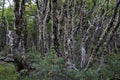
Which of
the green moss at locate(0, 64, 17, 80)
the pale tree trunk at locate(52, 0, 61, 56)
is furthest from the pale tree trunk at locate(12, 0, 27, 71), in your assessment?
the pale tree trunk at locate(52, 0, 61, 56)

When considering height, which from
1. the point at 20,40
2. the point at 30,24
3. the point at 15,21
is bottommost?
the point at 30,24

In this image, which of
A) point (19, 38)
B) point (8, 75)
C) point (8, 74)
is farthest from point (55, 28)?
point (8, 74)

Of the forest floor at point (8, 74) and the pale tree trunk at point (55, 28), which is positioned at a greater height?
the pale tree trunk at point (55, 28)

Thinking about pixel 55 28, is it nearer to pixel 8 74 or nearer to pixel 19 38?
pixel 19 38

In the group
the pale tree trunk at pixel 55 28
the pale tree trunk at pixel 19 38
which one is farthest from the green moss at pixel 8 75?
the pale tree trunk at pixel 55 28

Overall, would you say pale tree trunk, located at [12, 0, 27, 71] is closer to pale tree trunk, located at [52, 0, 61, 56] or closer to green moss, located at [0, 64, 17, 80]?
green moss, located at [0, 64, 17, 80]

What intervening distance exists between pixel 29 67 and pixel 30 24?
33317 mm

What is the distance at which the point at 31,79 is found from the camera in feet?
32.4

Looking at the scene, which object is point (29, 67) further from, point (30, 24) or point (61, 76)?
point (30, 24)

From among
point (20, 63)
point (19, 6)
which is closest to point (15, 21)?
point (19, 6)

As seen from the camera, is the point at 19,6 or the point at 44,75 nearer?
the point at 44,75

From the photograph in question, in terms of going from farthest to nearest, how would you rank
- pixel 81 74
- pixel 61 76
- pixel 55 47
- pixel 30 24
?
pixel 30 24
pixel 55 47
pixel 61 76
pixel 81 74

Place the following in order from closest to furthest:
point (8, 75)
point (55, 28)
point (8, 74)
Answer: point (55, 28)
point (8, 75)
point (8, 74)

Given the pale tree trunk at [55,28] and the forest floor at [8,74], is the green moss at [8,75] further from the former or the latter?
the pale tree trunk at [55,28]
